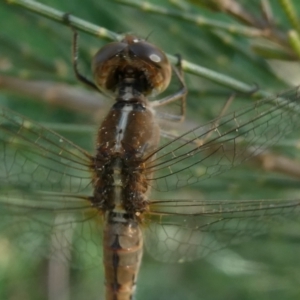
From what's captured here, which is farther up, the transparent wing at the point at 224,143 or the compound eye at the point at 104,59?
the compound eye at the point at 104,59

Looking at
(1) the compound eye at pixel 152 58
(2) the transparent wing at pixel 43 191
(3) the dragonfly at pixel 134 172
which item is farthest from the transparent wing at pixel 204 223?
(1) the compound eye at pixel 152 58

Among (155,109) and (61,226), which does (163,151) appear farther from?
(61,226)

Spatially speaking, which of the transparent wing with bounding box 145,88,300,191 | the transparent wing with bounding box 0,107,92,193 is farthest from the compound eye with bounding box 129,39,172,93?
the transparent wing with bounding box 0,107,92,193

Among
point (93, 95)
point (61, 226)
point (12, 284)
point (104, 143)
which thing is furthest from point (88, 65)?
point (12, 284)

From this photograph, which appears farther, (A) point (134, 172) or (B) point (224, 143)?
(A) point (134, 172)

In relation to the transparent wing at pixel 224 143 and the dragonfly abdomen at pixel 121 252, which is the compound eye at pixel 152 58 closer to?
the transparent wing at pixel 224 143

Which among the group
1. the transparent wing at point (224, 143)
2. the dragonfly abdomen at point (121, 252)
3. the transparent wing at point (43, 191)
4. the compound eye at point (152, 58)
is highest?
the compound eye at point (152, 58)

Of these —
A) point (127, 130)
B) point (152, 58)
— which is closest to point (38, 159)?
point (127, 130)

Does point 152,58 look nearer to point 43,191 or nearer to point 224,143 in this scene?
point 224,143
